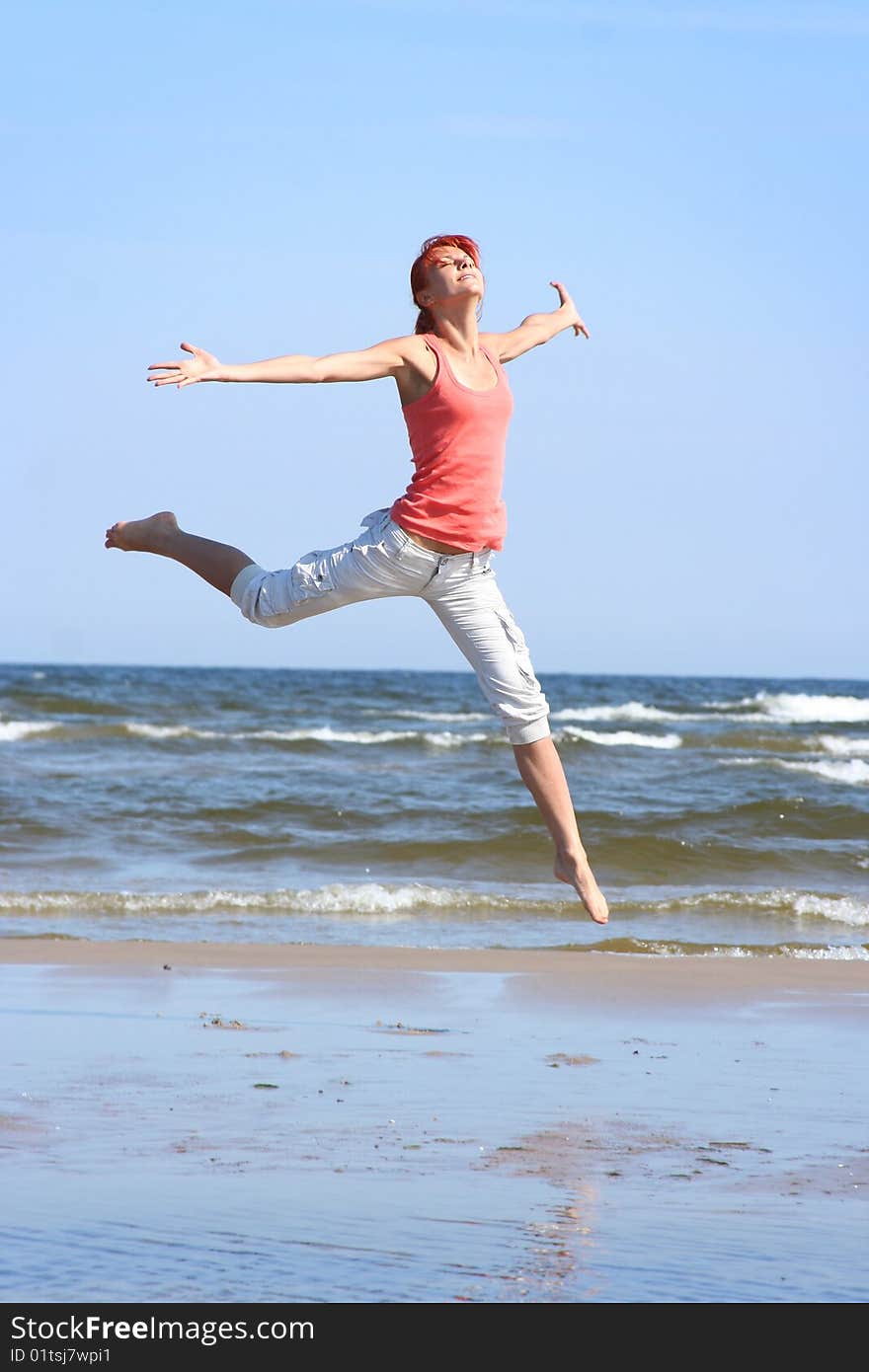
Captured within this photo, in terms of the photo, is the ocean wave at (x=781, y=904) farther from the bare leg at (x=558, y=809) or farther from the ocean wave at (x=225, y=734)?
the ocean wave at (x=225, y=734)

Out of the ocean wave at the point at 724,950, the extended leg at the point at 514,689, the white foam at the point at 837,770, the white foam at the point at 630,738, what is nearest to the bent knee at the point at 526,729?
the extended leg at the point at 514,689

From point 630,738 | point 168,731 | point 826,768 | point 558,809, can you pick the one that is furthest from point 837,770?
point 558,809

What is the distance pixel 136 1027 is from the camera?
7.18m

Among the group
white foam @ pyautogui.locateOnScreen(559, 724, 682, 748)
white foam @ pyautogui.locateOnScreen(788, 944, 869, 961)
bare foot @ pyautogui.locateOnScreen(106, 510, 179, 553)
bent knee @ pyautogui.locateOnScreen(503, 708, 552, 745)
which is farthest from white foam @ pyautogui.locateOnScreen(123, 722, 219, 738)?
bent knee @ pyautogui.locateOnScreen(503, 708, 552, 745)

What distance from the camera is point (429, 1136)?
5.44m

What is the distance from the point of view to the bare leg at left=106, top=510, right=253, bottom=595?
6242mm

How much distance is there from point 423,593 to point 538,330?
123 centimetres

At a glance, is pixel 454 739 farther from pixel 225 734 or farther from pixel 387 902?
pixel 387 902

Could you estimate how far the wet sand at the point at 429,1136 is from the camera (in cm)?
415

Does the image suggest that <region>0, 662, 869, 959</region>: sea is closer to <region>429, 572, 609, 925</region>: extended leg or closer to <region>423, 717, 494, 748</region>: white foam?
<region>423, 717, 494, 748</region>: white foam

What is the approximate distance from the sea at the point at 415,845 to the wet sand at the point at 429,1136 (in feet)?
7.64

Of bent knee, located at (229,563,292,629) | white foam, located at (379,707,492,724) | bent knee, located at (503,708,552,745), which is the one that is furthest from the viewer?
white foam, located at (379,707,492,724)
